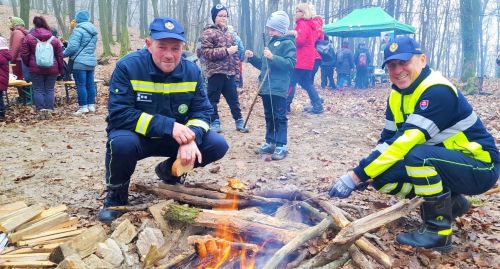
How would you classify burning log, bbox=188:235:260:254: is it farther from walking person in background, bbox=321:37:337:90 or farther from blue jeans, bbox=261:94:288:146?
walking person in background, bbox=321:37:337:90

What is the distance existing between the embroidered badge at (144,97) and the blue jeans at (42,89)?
5796 millimetres

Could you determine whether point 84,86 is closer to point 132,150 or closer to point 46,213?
point 46,213

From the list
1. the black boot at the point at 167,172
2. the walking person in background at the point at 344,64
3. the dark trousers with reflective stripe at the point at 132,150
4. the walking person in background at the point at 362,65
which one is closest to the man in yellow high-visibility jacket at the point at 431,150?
the dark trousers with reflective stripe at the point at 132,150

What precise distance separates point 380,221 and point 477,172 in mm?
914

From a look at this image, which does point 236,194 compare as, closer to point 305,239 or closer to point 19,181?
point 305,239

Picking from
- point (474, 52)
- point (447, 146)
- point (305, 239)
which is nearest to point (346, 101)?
point (474, 52)

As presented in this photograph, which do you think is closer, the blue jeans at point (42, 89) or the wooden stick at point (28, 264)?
the wooden stick at point (28, 264)

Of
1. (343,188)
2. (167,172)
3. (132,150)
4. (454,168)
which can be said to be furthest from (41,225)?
(454,168)

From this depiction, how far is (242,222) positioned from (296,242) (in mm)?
482

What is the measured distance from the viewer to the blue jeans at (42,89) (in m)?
8.13

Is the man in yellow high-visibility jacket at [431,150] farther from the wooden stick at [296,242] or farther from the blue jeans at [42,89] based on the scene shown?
the blue jeans at [42,89]

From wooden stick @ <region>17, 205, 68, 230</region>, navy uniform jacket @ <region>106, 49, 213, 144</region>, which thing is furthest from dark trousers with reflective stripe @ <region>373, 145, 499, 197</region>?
wooden stick @ <region>17, 205, 68, 230</region>

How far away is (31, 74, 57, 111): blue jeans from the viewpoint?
26.7 ft

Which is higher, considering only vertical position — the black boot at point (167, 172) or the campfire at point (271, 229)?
the black boot at point (167, 172)
